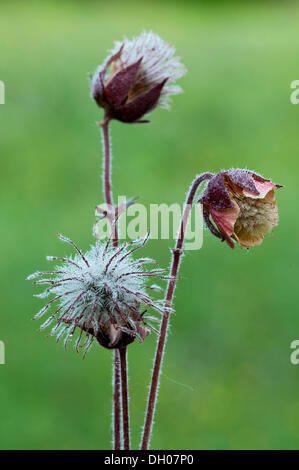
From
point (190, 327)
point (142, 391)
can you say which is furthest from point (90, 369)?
point (190, 327)

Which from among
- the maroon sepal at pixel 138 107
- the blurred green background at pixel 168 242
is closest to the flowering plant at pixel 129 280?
the maroon sepal at pixel 138 107

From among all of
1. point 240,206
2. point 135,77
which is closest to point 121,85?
point 135,77

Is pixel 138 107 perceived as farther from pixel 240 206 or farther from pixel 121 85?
pixel 240 206

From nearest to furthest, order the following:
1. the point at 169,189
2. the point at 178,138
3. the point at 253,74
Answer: the point at 169,189
the point at 178,138
the point at 253,74

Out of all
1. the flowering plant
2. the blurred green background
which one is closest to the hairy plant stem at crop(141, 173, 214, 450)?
the flowering plant

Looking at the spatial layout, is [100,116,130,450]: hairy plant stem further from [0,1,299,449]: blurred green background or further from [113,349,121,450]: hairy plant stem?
[0,1,299,449]: blurred green background

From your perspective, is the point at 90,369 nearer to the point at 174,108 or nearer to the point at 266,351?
the point at 266,351
